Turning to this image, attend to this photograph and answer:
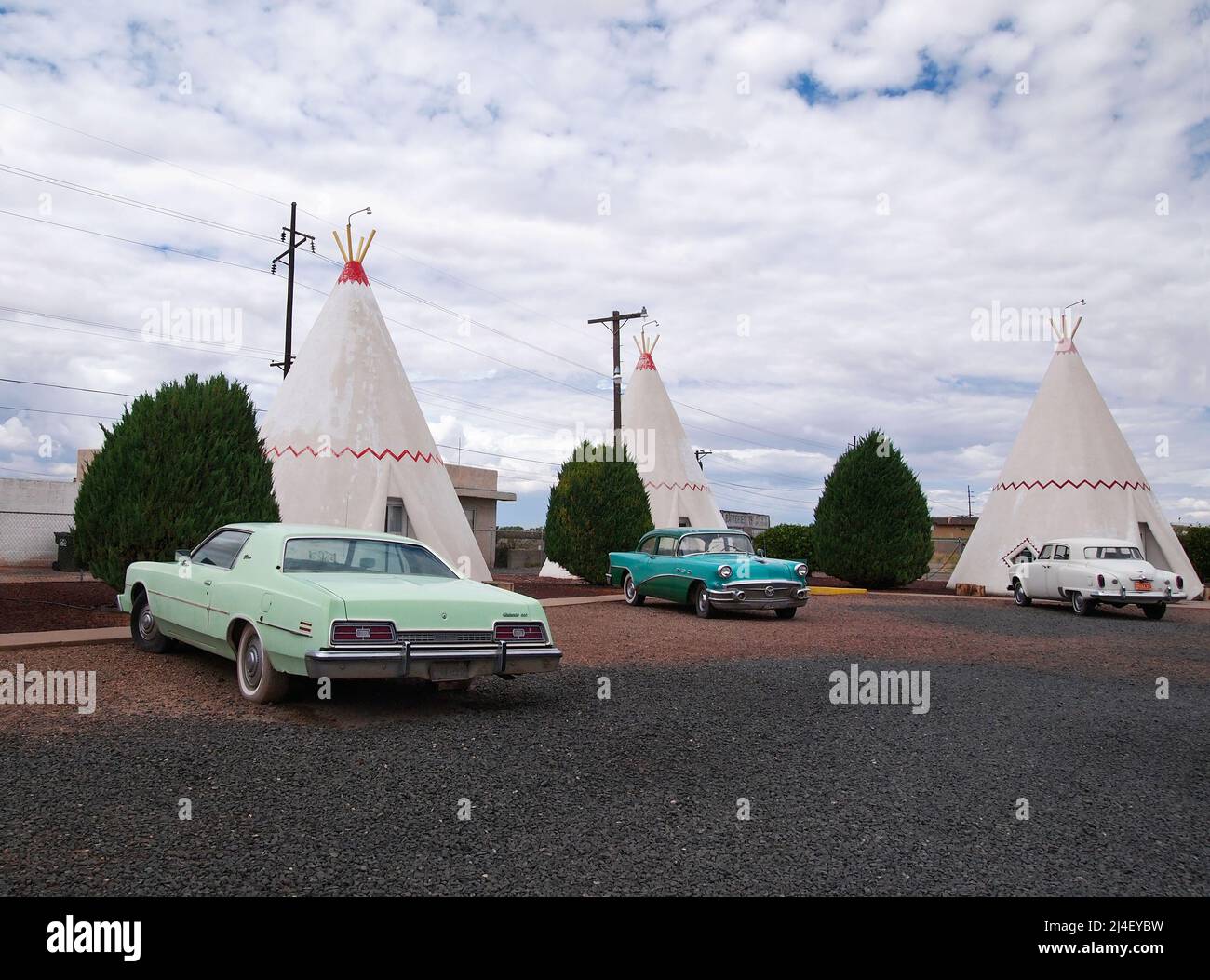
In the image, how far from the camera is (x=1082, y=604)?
14.1 meters

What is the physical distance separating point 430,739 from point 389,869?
185cm

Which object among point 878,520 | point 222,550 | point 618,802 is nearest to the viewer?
point 618,802

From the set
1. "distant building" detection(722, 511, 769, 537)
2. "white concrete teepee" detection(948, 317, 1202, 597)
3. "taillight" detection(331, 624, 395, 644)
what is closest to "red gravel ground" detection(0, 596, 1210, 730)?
"taillight" detection(331, 624, 395, 644)

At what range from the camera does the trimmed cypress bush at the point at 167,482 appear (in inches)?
376

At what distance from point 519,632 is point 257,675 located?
1.64 m

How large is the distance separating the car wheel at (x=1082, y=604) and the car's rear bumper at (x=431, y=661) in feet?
37.4

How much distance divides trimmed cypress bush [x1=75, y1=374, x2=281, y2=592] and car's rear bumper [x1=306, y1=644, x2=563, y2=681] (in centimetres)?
548

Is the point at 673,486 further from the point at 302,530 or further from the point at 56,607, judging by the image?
the point at 302,530

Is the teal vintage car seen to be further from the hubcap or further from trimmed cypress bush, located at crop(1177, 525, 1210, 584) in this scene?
trimmed cypress bush, located at crop(1177, 525, 1210, 584)

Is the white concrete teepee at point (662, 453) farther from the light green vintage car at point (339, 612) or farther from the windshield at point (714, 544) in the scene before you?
the light green vintage car at point (339, 612)

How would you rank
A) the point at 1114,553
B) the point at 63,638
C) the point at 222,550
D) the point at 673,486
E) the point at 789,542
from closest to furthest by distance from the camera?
the point at 222,550 < the point at 63,638 < the point at 1114,553 < the point at 673,486 < the point at 789,542

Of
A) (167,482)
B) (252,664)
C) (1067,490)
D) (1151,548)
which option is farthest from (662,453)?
(252,664)
